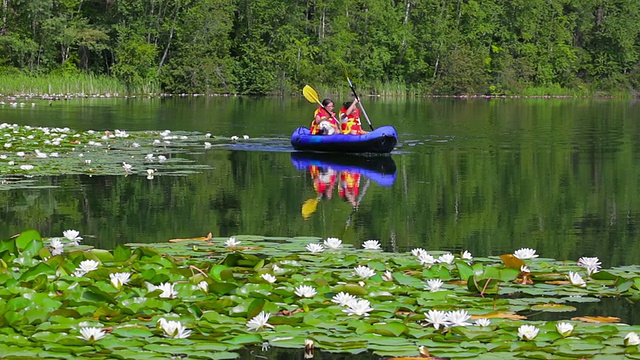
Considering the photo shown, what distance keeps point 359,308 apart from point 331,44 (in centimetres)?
5076

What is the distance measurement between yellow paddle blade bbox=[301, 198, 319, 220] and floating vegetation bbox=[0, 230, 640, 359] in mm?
3100

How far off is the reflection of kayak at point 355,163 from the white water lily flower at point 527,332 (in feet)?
27.9

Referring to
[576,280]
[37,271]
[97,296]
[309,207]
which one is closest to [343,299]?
[97,296]

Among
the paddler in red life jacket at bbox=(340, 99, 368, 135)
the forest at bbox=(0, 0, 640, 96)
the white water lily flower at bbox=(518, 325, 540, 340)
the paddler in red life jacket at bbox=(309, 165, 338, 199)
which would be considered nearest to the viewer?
the white water lily flower at bbox=(518, 325, 540, 340)

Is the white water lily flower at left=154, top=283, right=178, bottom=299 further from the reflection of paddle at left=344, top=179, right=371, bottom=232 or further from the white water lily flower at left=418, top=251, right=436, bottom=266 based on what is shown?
the reflection of paddle at left=344, top=179, right=371, bottom=232

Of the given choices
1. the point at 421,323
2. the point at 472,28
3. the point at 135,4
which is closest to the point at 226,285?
the point at 421,323

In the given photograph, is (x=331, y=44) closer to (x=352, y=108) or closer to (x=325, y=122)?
(x=352, y=108)

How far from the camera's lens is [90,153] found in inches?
640

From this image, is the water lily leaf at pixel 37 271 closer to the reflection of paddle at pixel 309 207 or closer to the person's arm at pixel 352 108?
the reflection of paddle at pixel 309 207

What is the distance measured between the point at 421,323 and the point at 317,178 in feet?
29.1

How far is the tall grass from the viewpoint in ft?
141

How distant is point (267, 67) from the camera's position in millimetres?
54094

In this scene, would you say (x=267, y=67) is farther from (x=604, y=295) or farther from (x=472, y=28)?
(x=604, y=295)

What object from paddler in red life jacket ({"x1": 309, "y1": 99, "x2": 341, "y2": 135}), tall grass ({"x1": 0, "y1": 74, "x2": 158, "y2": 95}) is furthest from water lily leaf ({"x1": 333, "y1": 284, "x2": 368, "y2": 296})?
tall grass ({"x1": 0, "y1": 74, "x2": 158, "y2": 95})
